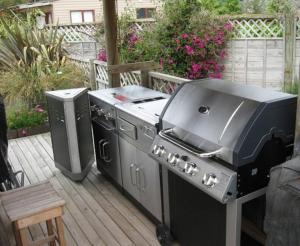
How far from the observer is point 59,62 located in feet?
21.3

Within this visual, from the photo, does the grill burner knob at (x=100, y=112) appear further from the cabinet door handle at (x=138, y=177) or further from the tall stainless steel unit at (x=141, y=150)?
the cabinet door handle at (x=138, y=177)

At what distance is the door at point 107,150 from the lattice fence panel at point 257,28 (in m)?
4.27

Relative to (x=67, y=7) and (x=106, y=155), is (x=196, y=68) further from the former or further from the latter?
(x=67, y=7)

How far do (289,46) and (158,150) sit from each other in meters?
4.57

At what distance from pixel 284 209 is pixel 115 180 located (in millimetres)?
2145

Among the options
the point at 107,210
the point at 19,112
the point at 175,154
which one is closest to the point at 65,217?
the point at 107,210

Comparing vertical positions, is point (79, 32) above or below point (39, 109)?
above

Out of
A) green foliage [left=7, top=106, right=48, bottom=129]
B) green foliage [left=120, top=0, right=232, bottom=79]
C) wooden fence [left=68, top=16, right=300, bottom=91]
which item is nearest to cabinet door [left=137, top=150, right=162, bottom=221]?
green foliage [left=7, top=106, right=48, bottom=129]

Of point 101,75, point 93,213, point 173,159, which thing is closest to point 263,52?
point 101,75

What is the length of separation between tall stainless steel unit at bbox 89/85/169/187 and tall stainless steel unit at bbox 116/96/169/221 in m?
Result: 0.12

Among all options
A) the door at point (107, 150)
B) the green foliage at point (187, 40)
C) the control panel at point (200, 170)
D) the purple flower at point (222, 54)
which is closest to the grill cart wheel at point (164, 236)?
the control panel at point (200, 170)

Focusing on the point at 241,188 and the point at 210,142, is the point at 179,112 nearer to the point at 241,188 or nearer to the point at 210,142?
the point at 210,142

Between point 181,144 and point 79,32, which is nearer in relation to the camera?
point 181,144

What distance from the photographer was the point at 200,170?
6.59 feet
